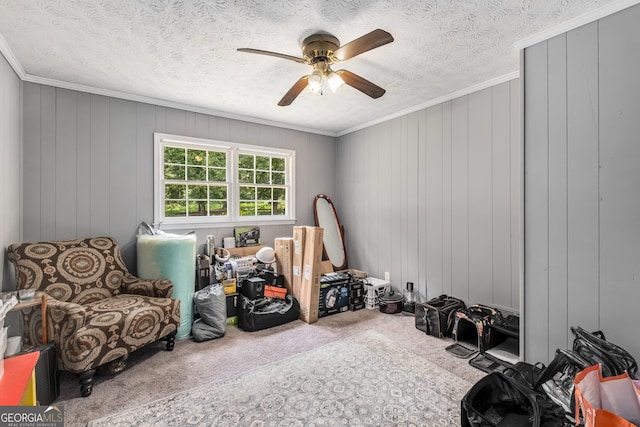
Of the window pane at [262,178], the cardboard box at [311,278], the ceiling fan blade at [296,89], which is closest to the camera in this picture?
the ceiling fan blade at [296,89]

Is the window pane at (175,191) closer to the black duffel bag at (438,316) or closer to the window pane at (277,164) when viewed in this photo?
the window pane at (277,164)

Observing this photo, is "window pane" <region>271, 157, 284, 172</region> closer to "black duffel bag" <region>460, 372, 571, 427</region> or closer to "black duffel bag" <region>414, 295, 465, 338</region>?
"black duffel bag" <region>414, 295, 465, 338</region>

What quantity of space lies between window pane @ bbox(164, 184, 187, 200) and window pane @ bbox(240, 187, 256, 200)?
0.74 m

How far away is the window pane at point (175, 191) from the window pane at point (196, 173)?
145 millimetres

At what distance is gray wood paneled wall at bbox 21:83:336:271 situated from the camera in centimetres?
287

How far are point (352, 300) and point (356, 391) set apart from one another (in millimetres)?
1756

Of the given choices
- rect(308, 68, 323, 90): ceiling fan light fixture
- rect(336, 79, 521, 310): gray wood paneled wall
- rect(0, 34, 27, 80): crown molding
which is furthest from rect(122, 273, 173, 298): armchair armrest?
rect(336, 79, 521, 310): gray wood paneled wall

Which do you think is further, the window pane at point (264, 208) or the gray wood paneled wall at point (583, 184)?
the window pane at point (264, 208)

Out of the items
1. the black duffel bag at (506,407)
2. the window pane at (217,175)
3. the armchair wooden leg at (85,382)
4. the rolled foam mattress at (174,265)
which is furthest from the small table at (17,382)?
the window pane at (217,175)

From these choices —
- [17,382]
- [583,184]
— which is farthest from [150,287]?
[583,184]

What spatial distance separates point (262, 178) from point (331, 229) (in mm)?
1343

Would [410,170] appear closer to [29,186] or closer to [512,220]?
[512,220]

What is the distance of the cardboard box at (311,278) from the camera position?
135 inches

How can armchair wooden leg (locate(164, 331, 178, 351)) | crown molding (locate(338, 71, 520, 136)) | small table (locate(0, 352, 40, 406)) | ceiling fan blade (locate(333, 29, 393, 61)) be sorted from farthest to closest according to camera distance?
crown molding (locate(338, 71, 520, 136)) < armchair wooden leg (locate(164, 331, 178, 351)) < ceiling fan blade (locate(333, 29, 393, 61)) < small table (locate(0, 352, 40, 406))
